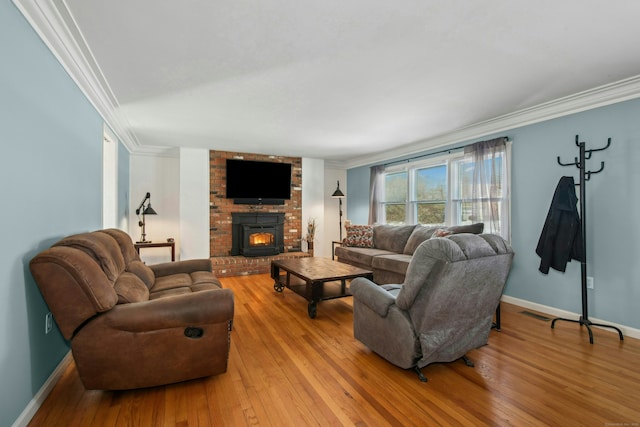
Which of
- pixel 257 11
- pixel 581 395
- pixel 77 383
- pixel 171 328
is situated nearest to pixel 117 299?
pixel 171 328

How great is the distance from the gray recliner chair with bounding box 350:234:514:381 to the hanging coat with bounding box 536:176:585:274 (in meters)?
1.59

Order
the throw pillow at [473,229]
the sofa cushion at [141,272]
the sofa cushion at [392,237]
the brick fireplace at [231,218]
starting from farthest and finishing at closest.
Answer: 1. the brick fireplace at [231,218]
2. the sofa cushion at [392,237]
3. the throw pillow at [473,229]
4. the sofa cushion at [141,272]

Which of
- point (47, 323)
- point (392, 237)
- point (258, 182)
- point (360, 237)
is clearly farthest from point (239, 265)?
point (47, 323)

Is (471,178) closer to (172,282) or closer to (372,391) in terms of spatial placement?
(372,391)

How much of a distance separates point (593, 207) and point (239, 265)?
5.26 metres

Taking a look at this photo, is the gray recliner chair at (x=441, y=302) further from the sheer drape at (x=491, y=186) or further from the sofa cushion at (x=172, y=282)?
the sheer drape at (x=491, y=186)

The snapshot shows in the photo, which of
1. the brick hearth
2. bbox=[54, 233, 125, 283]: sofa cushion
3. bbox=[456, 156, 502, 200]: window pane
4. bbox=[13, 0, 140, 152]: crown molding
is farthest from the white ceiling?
the brick hearth

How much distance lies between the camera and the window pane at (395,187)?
19.9 ft

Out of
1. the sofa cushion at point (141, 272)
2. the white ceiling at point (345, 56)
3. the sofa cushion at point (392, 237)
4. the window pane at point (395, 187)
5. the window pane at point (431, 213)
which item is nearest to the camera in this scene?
the white ceiling at point (345, 56)

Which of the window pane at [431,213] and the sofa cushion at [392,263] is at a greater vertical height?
the window pane at [431,213]

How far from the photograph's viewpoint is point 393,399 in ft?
6.28

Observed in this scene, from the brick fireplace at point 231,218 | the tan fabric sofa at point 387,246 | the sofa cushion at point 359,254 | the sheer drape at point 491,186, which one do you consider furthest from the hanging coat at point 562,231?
the brick fireplace at point 231,218

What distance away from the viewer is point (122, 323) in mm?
1825

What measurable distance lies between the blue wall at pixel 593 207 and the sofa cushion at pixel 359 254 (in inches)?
75.1
